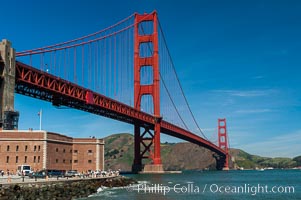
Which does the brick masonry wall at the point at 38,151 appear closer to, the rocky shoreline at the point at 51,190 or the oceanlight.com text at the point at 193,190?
the oceanlight.com text at the point at 193,190

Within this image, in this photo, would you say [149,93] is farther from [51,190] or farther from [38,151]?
[51,190]

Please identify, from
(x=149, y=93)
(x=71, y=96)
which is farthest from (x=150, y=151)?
(x=71, y=96)

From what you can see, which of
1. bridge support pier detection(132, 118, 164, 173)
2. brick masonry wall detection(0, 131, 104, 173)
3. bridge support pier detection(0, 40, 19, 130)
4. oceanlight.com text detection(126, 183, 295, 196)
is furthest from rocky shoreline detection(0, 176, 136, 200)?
bridge support pier detection(132, 118, 164, 173)

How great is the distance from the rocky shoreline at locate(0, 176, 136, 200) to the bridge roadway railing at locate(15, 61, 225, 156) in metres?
13.6

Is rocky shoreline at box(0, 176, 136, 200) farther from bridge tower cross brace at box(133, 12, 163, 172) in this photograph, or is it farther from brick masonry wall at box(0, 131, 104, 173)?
bridge tower cross brace at box(133, 12, 163, 172)

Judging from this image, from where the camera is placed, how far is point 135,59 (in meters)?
85.0

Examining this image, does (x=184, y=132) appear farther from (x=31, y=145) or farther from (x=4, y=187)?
(x=4, y=187)

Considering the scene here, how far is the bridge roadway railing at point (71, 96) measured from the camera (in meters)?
46.2

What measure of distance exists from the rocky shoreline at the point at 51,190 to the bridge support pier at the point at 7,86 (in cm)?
892

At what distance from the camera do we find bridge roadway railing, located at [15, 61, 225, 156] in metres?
46.2

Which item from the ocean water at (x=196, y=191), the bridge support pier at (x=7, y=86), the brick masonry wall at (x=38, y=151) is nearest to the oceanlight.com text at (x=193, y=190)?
the ocean water at (x=196, y=191)

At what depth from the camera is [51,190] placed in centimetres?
2942

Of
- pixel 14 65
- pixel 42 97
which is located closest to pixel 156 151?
pixel 42 97

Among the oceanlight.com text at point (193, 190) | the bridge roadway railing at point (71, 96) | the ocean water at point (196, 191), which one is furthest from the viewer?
the bridge roadway railing at point (71, 96)
